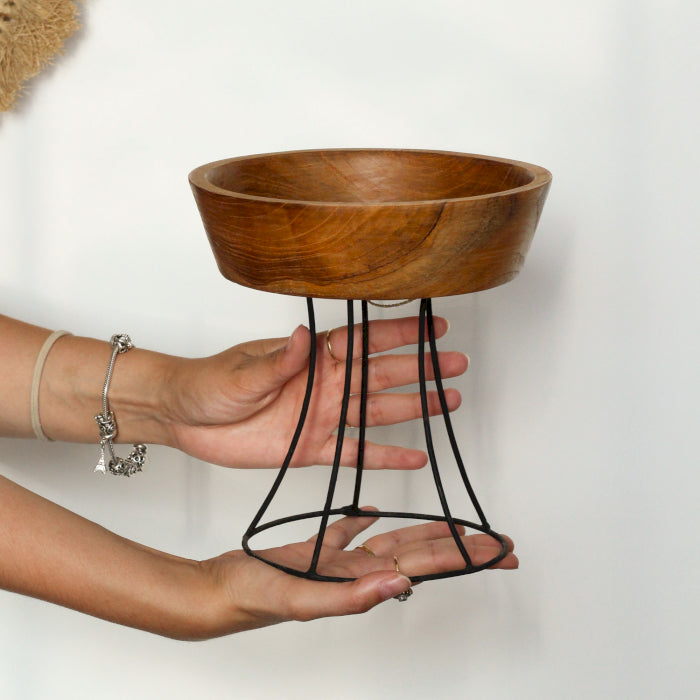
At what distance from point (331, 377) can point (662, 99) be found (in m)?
0.57

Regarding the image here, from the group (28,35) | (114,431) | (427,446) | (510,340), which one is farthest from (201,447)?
(28,35)

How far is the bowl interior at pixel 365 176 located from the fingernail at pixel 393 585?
0.38m

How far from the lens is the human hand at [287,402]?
3.44 feet

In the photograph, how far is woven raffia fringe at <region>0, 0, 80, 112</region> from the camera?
1.27 meters

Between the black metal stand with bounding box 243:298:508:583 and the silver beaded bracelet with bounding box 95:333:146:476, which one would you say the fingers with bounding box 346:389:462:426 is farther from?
the silver beaded bracelet with bounding box 95:333:146:476

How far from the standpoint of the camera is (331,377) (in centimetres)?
110

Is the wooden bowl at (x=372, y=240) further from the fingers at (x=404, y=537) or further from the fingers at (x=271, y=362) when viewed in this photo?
the fingers at (x=404, y=537)

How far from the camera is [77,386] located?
1.16 metres

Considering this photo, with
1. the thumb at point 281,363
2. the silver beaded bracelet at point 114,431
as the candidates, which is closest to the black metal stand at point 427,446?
the thumb at point 281,363

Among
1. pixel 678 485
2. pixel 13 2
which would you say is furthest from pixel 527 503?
pixel 13 2

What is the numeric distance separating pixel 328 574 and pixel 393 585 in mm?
125

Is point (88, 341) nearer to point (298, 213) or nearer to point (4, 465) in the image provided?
point (4, 465)

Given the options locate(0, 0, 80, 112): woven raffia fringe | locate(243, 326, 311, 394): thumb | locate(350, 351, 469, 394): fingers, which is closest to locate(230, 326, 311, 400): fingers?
locate(243, 326, 311, 394): thumb

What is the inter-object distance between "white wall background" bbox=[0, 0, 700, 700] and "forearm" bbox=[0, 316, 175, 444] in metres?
0.21
